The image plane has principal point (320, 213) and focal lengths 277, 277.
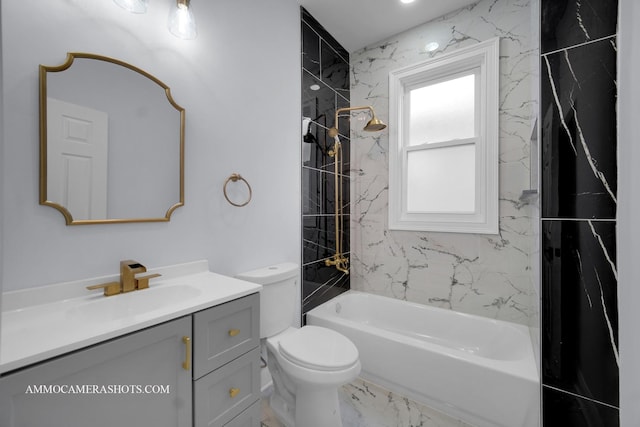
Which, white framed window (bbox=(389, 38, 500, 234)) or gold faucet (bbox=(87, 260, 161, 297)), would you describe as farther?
white framed window (bbox=(389, 38, 500, 234))

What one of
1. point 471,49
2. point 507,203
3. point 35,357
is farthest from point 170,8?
point 507,203

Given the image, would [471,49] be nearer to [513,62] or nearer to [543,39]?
[513,62]

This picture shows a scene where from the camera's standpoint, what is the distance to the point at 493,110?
2037 mm

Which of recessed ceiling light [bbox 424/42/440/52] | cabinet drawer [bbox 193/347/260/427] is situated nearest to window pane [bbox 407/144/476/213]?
recessed ceiling light [bbox 424/42/440/52]

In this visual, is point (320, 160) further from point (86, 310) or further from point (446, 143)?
point (86, 310)

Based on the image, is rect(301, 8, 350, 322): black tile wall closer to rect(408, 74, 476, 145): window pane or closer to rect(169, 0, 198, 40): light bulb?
rect(408, 74, 476, 145): window pane

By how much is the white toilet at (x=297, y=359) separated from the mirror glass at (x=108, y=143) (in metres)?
0.67

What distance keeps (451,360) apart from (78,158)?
2048mm

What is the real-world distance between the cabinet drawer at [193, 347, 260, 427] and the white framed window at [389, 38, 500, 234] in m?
1.70

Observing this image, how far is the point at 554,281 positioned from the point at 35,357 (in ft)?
5.49

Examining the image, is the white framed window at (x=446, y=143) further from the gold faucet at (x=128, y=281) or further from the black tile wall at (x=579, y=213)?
the gold faucet at (x=128, y=281)

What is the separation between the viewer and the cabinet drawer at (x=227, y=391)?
3.35ft

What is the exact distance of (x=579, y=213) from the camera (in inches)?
39.6

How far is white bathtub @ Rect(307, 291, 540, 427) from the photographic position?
55.4 inches
